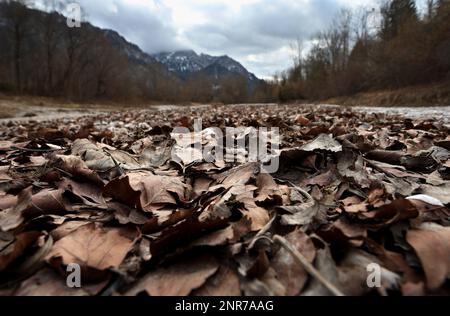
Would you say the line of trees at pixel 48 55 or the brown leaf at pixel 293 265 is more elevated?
the line of trees at pixel 48 55

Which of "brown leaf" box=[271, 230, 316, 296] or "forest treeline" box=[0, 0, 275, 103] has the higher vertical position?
"forest treeline" box=[0, 0, 275, 103]

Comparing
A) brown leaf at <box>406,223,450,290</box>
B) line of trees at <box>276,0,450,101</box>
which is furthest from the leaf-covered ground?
line of trees at <box>276,0,450,101</box>

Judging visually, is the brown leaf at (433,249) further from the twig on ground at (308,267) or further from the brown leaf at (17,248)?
the brown leaf at (17,248)

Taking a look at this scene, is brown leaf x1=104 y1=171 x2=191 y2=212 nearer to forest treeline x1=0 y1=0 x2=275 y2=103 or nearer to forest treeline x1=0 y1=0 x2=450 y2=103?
forest treeline x1=0 y1=0 x2=450 y2=103

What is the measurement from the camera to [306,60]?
47375mm

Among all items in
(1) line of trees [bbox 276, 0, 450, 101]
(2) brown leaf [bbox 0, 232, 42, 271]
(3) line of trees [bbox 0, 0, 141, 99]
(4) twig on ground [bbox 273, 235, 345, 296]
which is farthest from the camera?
(3) line of trees [bbox 0, 0, 141, 99]

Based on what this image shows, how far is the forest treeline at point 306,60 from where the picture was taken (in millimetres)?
17812

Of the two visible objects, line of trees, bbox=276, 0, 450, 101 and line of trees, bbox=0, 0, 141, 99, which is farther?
line of trees, bbox=0, 0, 141, 99

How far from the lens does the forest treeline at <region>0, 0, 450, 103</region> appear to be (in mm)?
17812

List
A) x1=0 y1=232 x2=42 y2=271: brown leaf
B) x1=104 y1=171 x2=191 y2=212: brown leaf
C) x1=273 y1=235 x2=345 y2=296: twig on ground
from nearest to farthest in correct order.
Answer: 1. x1=273 y1=235 x2=345 y2=296: twig on ground
2. x1=0 y1=232 x2=42 y2=271: brown leaf
3. x1=104 y1=171 x2=191 y2=212: brown leaf

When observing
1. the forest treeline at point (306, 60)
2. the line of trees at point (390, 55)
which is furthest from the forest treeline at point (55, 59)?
the line of trees at point (390, 55)
